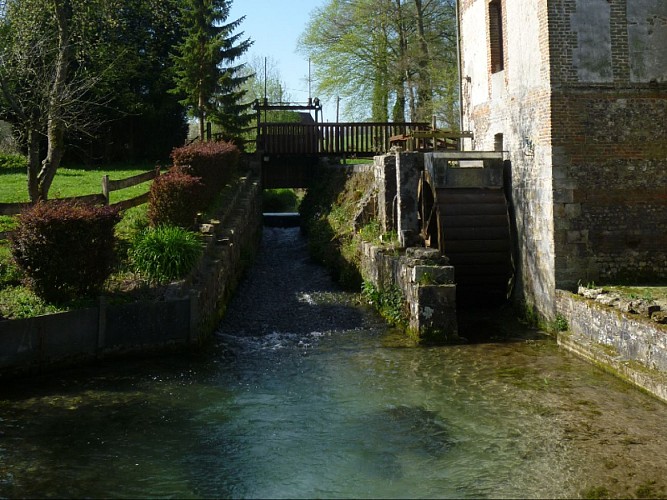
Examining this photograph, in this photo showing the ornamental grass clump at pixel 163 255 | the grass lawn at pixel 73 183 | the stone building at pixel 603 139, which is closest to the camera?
the ornamental grass clump at pixel 163 255

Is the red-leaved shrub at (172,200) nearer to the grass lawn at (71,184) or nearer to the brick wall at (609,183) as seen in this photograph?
the grass lawn at (71,184)

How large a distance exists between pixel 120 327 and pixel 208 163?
20.8ft

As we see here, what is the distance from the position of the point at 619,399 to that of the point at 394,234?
23.8 feet

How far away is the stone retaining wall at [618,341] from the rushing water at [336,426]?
0.78ft

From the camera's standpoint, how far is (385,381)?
9000mm

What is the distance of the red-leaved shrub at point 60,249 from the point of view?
9.37m

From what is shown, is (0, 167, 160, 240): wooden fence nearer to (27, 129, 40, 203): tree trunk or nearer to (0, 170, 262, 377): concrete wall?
(27, 129, 40, 203): tree trunk

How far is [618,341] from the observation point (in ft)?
29.5

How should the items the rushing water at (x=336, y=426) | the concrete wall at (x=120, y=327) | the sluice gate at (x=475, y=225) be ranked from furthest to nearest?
1. the sluice gate at (x=475, y=225)
2. the concrete wall at (x=120, y=327)
3. the rushing water at (x=336, y=426)

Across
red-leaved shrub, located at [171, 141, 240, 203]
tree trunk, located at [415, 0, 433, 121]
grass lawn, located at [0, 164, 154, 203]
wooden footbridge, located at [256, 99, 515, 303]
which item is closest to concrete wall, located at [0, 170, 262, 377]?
red-leaved shrub, located at [171, 141, 240, 203]

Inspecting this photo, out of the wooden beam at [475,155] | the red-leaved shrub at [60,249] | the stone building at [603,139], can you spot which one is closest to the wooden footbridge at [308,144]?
the wooden beam at [475,155]

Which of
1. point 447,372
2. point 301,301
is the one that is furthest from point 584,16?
point 301,301

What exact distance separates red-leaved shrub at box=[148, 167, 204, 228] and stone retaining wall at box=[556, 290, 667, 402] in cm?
719

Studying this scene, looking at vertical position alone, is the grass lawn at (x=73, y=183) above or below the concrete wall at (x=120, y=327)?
above
